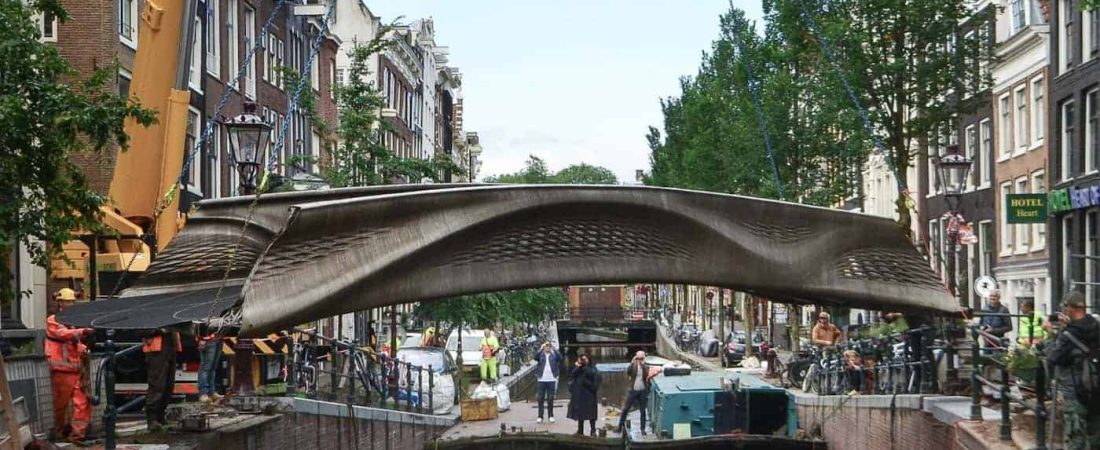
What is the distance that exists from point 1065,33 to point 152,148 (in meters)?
28.9

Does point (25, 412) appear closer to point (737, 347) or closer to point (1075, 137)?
point (1075, 137)

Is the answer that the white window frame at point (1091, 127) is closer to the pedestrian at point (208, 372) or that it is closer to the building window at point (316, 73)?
the building window at point (316, 73)

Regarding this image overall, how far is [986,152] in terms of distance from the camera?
5112cm

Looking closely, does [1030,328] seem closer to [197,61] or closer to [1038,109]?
[197,61]

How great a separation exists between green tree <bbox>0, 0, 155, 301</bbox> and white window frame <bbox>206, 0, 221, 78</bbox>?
25.6m

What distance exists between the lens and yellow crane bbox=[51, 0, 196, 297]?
66.3 feet

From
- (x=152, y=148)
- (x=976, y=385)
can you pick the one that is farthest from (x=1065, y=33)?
(x=152, y=148)

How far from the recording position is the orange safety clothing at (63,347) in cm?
1577

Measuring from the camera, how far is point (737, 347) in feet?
190

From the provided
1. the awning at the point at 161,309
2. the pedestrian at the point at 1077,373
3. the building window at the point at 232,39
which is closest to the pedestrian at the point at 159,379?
the awning at the point at 161,309

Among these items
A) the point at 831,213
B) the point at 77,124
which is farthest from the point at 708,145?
the point at 831,213

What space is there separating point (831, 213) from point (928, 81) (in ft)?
89.6

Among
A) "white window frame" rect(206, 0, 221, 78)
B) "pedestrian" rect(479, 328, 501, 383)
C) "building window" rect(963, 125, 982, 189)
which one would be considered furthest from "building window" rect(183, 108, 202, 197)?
"building window" rect(963, 125, 982, 189)

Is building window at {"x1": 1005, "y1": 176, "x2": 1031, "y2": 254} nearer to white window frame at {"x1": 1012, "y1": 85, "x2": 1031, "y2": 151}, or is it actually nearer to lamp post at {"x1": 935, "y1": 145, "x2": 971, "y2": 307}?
white window frame at {"x1": 1012, "y1": 85, "x2": 1031, "y2": 151}
